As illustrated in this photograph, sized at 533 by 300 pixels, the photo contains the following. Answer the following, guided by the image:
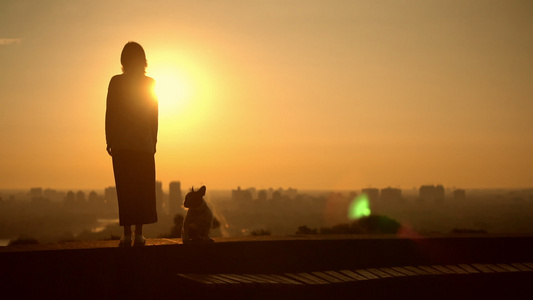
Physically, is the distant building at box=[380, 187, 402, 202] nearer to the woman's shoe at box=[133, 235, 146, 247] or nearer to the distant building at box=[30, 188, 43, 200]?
the distant building at box=[30, 188, 43, 200]

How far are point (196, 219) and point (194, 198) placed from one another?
0.29 metres

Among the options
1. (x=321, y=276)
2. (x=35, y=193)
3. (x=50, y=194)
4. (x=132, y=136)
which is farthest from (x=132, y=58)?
(x=50, y=194)

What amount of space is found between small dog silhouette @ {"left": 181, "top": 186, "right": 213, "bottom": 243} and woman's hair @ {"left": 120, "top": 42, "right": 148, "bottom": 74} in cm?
182

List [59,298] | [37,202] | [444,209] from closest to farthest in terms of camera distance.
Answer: [59,298]
[37,202]
[444,209]

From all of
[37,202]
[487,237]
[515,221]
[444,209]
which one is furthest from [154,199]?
[444,209]

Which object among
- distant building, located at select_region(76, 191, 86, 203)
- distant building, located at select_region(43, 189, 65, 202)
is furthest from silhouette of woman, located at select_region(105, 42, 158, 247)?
distant building, located at select_region(43, 189, 65, 202)

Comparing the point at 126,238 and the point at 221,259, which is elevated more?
the point at 126,238

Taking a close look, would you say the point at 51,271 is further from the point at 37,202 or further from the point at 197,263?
the point at 37,202

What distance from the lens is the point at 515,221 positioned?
389 ft

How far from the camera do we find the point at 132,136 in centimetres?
693

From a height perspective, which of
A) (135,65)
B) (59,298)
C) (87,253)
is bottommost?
(59,298)

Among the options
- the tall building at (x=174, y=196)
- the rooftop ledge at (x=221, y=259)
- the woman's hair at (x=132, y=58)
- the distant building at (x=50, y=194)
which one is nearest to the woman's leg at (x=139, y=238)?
the rooftop ledge at (x=221, y=259)

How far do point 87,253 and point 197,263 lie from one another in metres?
1.36

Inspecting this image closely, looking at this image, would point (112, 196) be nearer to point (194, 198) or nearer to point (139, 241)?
point (194, 198)
